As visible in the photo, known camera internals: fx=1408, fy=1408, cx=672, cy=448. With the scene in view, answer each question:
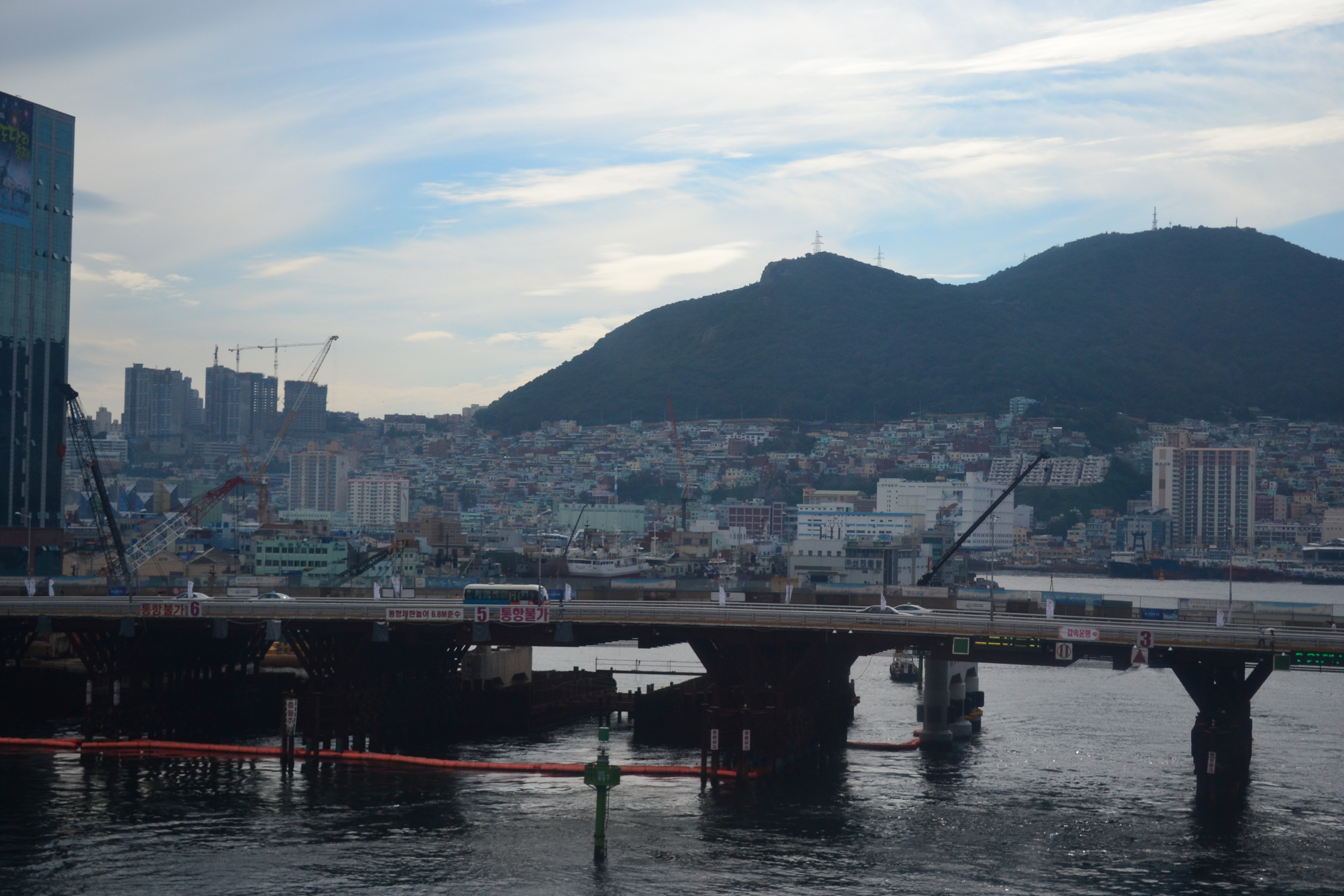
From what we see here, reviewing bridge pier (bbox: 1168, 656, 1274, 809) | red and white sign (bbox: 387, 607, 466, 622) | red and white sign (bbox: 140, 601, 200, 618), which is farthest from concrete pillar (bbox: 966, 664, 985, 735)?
red and white sign (bbox: 140, 601, 200, 618)

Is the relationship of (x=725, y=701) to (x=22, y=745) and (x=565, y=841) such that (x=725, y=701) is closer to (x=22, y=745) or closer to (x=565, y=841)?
(x=565, y=841)

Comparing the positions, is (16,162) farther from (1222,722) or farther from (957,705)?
(1222,722)

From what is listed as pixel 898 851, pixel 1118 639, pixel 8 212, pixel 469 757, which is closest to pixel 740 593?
pixel 469 757

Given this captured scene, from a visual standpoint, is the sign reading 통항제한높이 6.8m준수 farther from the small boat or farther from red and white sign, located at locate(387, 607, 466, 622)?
the small boat

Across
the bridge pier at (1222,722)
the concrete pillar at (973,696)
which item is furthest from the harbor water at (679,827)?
the concrete pillar at (973,696)

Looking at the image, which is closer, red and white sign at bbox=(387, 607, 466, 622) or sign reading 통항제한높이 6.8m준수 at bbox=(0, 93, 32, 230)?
red and white sign at bbox=(387, 607, 466, 622)
